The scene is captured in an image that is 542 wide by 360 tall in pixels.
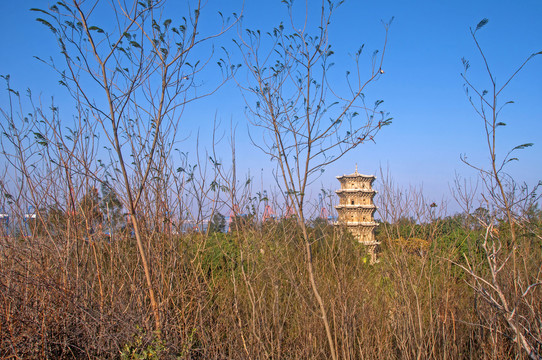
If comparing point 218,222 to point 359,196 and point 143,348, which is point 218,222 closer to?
point 143,348

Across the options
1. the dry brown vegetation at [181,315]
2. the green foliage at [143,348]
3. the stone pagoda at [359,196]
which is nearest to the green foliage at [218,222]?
the dry brown vegetation at [181,315]

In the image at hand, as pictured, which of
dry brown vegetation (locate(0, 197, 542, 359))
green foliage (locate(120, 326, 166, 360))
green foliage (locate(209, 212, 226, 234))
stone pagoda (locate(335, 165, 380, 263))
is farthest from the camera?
stone pagoda (locate(335, 165, 380, 263))

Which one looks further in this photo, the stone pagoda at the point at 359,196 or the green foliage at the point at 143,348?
the stone pagoda at the point at 359,196

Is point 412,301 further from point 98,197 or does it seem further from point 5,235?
point 5,235

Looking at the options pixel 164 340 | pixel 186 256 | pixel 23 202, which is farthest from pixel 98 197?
pixel 164 340

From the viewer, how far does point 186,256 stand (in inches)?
140

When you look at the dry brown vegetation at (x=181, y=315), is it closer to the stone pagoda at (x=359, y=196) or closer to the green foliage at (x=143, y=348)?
the green foliage at (x=143, y=348)

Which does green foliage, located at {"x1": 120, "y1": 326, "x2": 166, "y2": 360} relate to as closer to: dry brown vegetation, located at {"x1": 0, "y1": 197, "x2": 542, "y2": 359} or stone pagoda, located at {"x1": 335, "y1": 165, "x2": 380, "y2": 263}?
dry brown vegetation, located at {"x1": 0, "y1": 197, "x2": 542, "y2": 359}

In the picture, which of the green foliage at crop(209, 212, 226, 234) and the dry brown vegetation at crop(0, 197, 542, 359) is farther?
the green foliage at crop(209, 212, 226, 234)

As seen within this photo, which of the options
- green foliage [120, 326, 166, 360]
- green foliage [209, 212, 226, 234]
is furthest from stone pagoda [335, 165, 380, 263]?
green foliage [120, 326, 166, 360]

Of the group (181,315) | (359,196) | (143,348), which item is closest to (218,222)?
(181,315)

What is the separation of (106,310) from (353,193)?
477 inches

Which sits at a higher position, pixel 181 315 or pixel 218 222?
pixel 218 222

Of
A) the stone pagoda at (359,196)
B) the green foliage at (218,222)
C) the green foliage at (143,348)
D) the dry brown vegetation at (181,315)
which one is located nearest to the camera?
the green foliage at (143,348)
